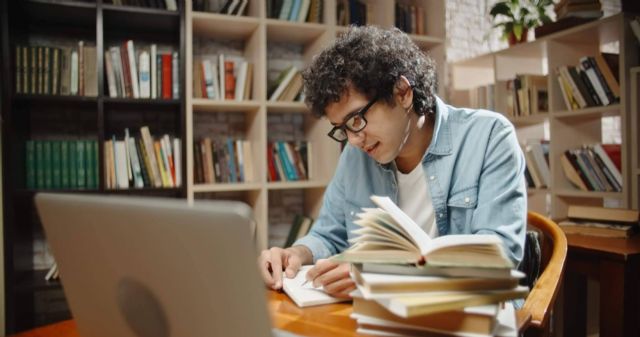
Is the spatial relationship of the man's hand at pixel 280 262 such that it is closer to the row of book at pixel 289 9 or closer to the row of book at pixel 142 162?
the row of book at pixel 142 162

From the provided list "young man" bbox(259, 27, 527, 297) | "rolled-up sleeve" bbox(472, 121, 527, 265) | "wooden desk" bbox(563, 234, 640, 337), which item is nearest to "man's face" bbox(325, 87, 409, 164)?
"young man" bbox(259, 27, 527, 297)

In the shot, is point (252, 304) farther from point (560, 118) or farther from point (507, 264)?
point (560, 118)

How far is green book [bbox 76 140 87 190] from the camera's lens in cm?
222

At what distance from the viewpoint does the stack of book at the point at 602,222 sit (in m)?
1.84

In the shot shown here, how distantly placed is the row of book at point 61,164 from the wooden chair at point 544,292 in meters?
1.99

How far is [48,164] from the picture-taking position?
7.14ft

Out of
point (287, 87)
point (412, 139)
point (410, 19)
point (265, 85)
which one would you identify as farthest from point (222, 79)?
point (412, 139)

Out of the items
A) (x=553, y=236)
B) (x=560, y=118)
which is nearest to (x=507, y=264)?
(x=553, y=236)

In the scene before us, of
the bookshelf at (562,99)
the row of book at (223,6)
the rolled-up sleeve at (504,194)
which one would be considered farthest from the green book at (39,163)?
the bookshelf at (562,99)

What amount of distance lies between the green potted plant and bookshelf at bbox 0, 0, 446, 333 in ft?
1.42

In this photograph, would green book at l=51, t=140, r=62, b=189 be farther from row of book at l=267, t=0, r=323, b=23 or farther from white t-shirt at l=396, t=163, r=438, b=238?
white t-shirt at l=396, t=163, r=438, b=238

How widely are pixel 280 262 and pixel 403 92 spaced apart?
54 cm

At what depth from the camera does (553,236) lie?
1.15 metres

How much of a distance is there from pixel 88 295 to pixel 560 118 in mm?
2709
